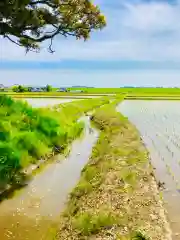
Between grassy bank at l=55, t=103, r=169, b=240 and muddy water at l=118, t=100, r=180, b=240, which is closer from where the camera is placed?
grassy bank at l=55, t=103, r=169, b=240

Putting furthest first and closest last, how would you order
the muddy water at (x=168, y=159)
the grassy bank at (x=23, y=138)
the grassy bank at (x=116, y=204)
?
the grassy bank at (x=23, y=138)
the muddy water at (x=168, y=159)
the grassy bank at (x=116, y=204)

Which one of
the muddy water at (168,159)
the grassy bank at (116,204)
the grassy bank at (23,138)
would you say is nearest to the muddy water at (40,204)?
the grassy bank at (116,204)

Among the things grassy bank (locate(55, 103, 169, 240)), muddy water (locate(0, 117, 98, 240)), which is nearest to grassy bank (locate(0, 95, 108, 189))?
muddy water (locate(0, 117, 98, 240))

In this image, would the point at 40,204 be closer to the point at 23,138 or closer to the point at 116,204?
the point at 116,204

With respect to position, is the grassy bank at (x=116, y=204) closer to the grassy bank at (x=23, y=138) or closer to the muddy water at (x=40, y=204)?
the muddy water at (x=40, y=204)

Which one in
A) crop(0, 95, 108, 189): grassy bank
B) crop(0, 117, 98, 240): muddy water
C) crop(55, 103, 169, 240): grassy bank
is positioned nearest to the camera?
crop(55, 103, 169, 240): grassy bank

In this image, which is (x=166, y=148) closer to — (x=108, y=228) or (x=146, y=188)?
(x=146, y=188)

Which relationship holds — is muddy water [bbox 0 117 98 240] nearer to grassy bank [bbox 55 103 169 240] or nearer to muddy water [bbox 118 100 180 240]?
grassy bank [bbox 55 103 169 240]

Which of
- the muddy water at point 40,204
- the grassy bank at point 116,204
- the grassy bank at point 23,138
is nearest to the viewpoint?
the grassy bank at point 116,204
